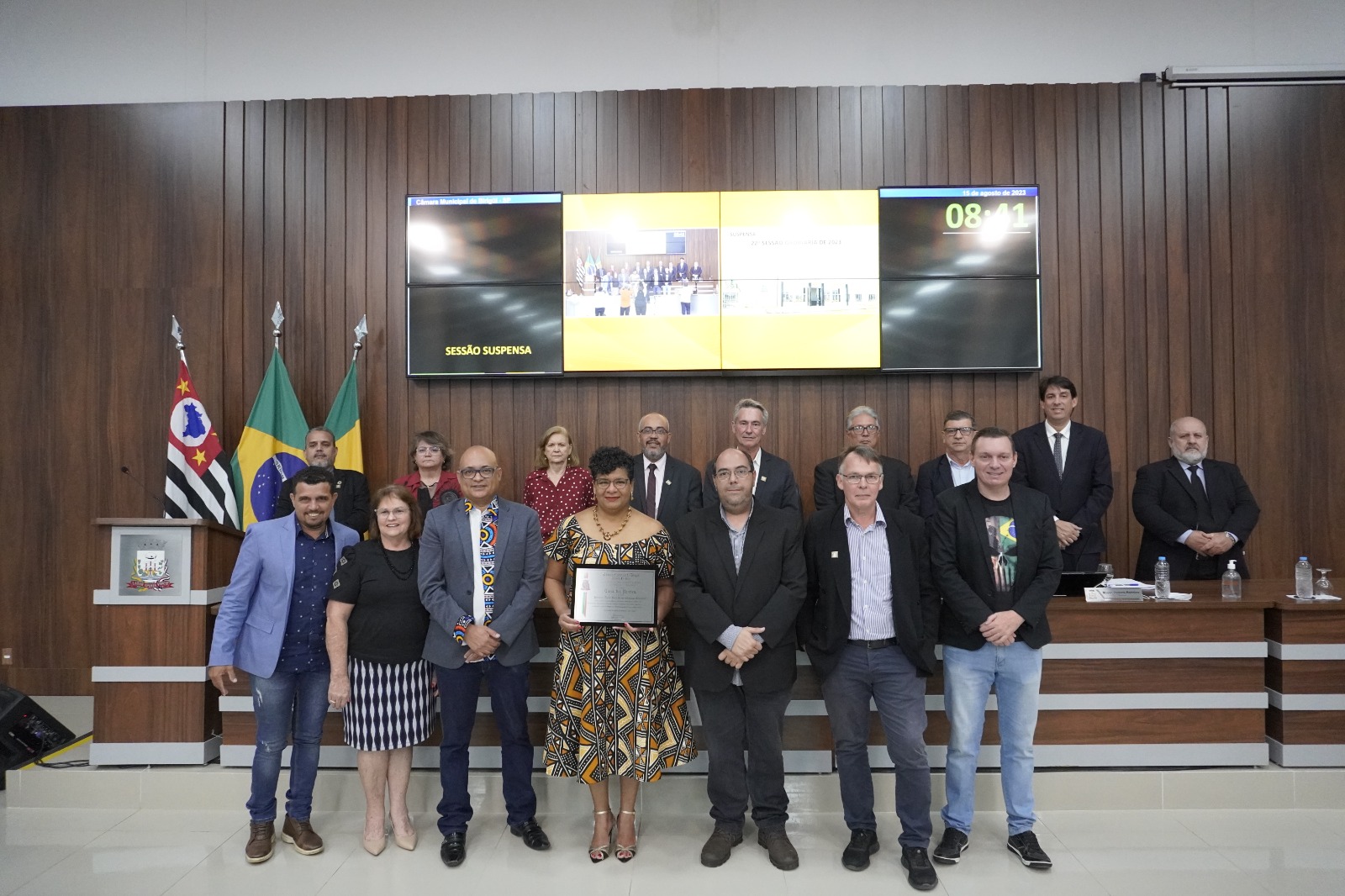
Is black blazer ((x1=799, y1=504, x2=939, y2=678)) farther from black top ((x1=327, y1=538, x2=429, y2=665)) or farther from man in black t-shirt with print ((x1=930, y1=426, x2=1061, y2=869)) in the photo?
black top ((x1=327, y1=538, x2=429, y2=665))

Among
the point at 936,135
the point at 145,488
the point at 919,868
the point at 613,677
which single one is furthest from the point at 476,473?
the point at 936,135

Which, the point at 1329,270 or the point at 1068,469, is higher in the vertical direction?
the point at 1329,270

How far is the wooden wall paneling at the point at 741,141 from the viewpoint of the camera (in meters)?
6.08

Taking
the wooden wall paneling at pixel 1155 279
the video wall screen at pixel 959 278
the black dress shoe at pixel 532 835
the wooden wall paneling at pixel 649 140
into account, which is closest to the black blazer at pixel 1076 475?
the video wall screen at pixel 959 278

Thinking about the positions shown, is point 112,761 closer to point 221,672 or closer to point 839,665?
point 221,672

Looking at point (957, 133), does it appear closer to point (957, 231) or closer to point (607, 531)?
point (957, 231)

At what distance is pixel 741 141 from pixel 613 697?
160 inches

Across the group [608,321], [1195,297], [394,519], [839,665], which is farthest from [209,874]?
[1195,297]

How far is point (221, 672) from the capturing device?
11.9 ft

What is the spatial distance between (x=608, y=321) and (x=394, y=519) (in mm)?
2715

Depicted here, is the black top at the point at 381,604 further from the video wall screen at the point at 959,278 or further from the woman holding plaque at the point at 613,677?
the video wall screen at the point at 959,278

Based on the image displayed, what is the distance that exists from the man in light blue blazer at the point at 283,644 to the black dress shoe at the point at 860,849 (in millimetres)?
2135

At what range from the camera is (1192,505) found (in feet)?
16.3

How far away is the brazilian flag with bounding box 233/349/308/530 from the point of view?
5914mm
